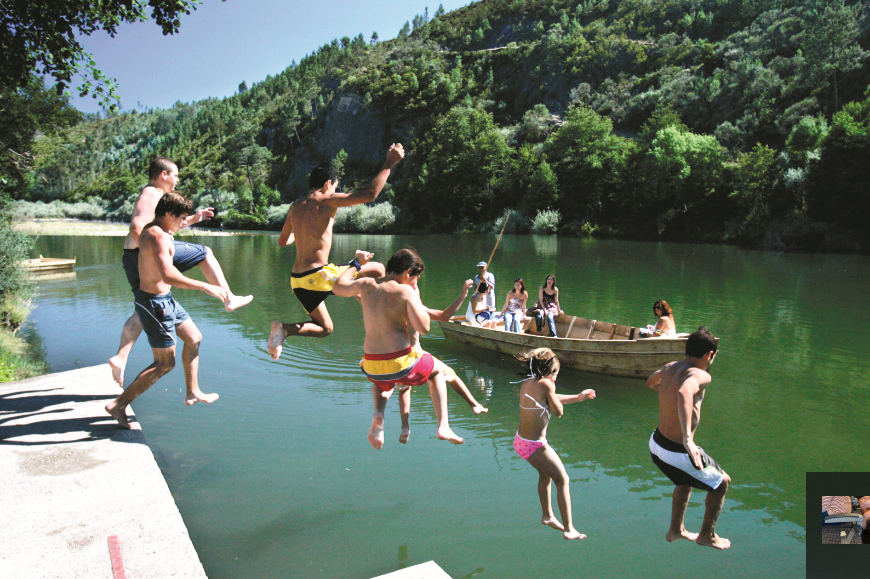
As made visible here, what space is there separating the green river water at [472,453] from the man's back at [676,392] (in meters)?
2.93

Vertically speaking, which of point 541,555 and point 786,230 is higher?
point 786,230

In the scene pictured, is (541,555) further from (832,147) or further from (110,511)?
(832,147)

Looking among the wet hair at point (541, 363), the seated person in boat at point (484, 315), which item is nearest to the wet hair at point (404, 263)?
the wet hair at point (541, 363)

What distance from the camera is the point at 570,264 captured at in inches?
1307

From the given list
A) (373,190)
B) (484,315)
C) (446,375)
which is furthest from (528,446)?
(484,315)

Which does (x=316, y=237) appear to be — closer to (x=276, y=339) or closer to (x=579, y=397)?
(x=276, y=339)

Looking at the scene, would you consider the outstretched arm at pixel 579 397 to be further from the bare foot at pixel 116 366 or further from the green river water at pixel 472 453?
the bare foot at pixel 116 366

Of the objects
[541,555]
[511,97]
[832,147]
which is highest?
[511,97]

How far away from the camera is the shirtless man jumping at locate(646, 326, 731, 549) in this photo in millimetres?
3867

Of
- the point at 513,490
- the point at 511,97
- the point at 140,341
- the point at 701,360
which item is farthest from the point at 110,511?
the point at 511,97

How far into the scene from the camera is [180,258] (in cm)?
522

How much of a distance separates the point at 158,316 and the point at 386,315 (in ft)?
7.08

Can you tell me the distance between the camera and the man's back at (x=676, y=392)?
12.8ft

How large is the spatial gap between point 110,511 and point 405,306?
2.52 metres
